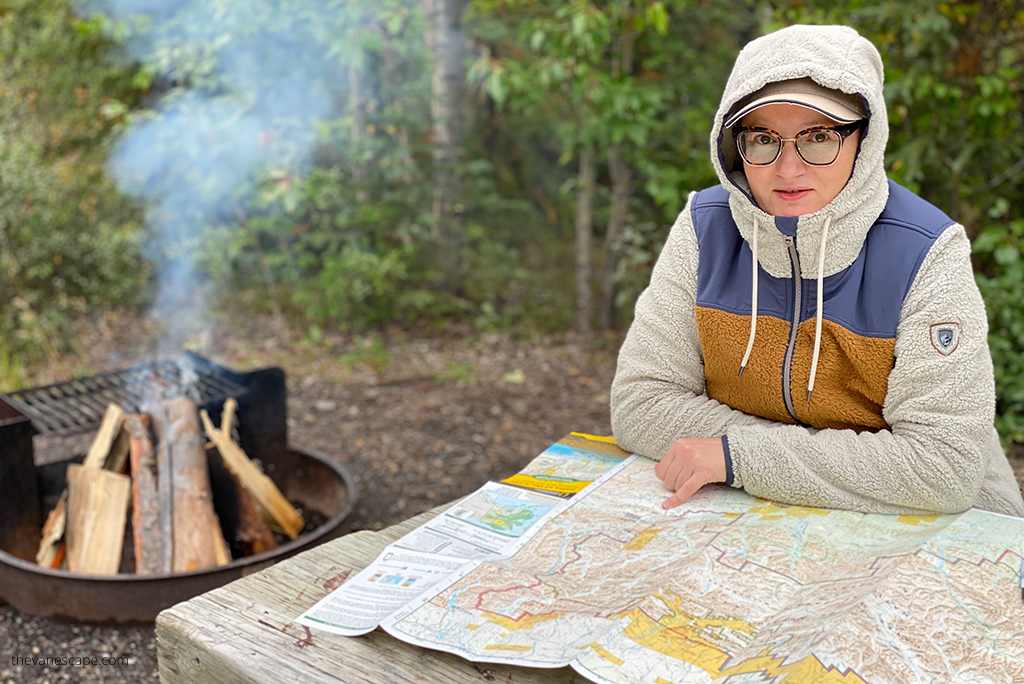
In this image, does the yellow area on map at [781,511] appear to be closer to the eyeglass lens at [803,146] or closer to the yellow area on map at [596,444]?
the yellow area on map at [596,444]

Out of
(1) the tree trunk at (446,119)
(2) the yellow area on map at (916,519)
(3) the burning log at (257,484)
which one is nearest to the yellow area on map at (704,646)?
(2) the yellow area on map at (916,519)

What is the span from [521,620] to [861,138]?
3.86 ft

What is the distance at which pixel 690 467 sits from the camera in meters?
1.90

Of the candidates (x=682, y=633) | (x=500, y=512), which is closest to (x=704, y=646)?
(x=682, y=633)

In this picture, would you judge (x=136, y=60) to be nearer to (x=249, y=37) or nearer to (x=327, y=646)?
(x=249, y=37)

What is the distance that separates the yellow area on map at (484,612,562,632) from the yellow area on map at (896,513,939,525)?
2.45 feet

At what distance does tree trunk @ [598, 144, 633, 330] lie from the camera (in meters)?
5.87

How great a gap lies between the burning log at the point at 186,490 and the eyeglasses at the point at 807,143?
214 cm

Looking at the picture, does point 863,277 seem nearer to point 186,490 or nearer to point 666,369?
point 666,369

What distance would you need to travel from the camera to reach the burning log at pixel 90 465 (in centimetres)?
309

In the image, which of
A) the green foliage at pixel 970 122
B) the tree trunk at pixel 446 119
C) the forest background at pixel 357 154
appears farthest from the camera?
the tree trunk at pixel 446 119

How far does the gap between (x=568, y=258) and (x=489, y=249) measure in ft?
3.74

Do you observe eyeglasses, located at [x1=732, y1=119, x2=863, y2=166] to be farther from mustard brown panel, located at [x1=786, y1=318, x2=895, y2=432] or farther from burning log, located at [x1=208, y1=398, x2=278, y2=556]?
burning log, located at [x1=208, y1=398, x2=278, y2=556]

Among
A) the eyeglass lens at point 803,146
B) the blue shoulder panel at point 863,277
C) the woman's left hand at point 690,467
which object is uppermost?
the eyeglass lens at point 803,146
